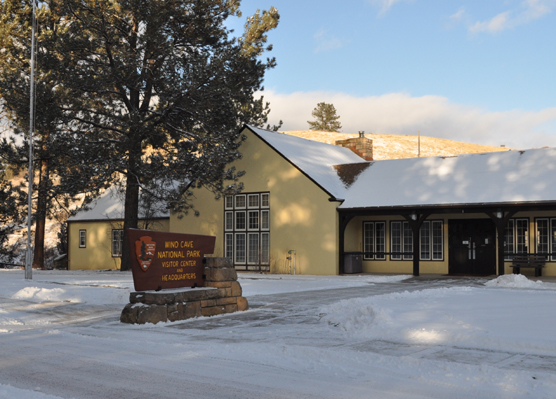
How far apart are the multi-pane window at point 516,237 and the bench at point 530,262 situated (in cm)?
48

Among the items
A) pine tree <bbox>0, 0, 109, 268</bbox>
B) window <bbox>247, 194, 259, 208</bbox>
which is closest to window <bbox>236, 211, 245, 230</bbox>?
window <bbox>247, 194, 259, 208</bbox>

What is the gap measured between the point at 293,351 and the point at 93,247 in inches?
1137

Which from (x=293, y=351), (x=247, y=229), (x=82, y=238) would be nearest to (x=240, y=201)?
(x=247, y=229)

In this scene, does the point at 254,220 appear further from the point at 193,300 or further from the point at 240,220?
the point at 193,300

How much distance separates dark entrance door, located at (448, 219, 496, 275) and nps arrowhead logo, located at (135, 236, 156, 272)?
16.6 meters

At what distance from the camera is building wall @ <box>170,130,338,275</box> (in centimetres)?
2516

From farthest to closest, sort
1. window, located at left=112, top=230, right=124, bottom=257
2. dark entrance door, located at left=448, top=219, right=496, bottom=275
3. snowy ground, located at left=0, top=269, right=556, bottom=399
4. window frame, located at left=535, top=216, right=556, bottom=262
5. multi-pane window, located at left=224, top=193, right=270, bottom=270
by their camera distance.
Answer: window, located at left=112, top=230, right=124, bottom=257 → multi-pane window, located at left=224, top=193, right=270, bottom=270 → dark entrance door, located at left=448, top=219, right=496, bottom=275 → window frame, located at left=535, top=216, right=556, bottom=262 → snowy ground, located at left=0, top=269, right=556, bottom=399

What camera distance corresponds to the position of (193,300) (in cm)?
1156

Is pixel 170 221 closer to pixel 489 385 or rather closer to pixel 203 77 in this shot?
pixel 203 77

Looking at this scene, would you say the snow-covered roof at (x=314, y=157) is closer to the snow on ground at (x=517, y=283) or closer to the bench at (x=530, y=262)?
the bench at (x=530, y=262)

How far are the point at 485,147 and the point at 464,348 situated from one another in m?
91.9

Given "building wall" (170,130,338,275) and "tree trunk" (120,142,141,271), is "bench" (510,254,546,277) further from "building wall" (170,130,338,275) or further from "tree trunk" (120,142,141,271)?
"tree trunk" (120,142,141,271)

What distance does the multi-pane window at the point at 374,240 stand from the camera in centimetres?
2616

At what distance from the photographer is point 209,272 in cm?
1228
